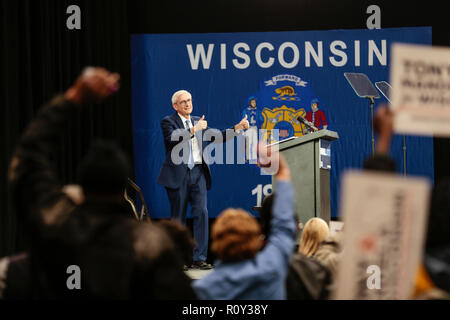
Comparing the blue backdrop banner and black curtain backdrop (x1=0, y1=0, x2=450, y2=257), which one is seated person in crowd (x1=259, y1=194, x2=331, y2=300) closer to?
the blue backdrop banner

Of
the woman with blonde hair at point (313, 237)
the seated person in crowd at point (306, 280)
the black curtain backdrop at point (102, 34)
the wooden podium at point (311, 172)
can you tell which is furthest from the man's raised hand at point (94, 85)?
the black curtain backdrop at point (102, 34)

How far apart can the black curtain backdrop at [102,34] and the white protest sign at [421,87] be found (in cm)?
503

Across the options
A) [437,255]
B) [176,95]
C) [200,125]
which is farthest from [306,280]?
[176,95]

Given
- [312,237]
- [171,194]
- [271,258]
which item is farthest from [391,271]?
[171,194]

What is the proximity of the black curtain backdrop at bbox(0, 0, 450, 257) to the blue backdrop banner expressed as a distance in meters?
0.21

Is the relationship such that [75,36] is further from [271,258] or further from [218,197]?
[271,258]

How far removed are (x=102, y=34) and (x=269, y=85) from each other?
77.7 inches

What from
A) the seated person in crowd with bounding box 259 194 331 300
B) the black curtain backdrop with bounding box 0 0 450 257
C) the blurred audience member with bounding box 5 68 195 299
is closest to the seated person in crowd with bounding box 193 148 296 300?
the seated person in crowd with bounding box 259 194 331 300

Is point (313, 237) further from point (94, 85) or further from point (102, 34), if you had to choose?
point (102, 34)

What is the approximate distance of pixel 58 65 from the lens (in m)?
6.05

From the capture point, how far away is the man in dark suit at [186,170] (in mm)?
5621

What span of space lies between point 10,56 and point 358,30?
386 cm

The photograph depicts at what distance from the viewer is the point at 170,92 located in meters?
6.09

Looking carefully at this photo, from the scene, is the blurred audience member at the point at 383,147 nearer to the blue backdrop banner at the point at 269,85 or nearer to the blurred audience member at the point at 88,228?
the blurred audience member at the point at 88,228
